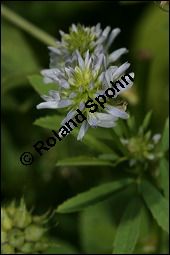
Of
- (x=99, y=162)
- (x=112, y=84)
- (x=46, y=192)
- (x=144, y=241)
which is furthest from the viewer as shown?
(x=46, y=192)

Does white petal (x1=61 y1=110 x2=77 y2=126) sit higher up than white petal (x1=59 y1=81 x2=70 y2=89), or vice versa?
white petal (x1=59 y1=81 x2=70 y2=89)

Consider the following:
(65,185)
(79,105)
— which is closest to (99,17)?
(65,185)

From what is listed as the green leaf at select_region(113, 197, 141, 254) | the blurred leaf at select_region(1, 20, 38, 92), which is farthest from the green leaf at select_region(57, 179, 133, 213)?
the blurred leaf at select_region(1, 20, 38, 92)

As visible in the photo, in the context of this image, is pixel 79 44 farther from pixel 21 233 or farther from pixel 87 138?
pixel 21 233

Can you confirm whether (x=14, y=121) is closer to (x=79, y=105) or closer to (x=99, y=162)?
(x=99, y=162)

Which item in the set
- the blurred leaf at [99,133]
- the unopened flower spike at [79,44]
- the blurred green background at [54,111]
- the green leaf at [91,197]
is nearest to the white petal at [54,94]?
the unopened flower spike at [79,44]

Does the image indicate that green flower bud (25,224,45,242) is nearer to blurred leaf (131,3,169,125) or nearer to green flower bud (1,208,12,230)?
green flower bud (1,208,12,230)

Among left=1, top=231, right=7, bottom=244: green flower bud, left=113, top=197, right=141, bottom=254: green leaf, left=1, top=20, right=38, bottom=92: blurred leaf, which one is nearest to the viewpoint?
left=113, top=197, right=141, bottom=254: green leaf
